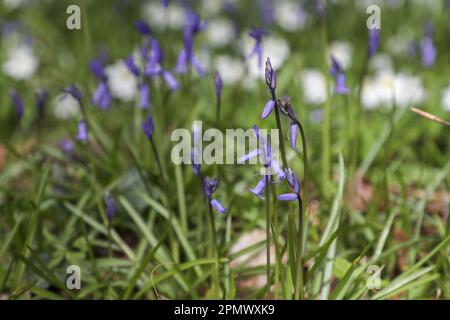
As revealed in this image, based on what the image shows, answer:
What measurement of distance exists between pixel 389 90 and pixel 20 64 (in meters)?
2.87

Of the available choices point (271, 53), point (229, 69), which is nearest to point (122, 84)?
point (229, 69)

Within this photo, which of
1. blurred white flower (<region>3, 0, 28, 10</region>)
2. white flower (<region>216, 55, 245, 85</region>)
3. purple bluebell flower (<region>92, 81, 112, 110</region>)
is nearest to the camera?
purple bluebell flower (<region>92, 81, 112, 110</region>)

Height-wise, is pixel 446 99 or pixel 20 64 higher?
pixel 20 64

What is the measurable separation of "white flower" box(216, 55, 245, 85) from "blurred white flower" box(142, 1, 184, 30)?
1088 mm

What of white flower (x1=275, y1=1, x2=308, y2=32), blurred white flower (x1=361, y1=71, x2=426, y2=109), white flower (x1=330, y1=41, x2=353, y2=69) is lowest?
blurred white flower (x1=361, y1=71, x2=426, y2=109)

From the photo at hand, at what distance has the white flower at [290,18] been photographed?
6020 millimetres

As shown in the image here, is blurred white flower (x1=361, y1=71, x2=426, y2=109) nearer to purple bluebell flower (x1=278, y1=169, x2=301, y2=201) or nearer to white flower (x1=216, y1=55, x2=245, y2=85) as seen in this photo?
white flower (x1=216, y1=55, x2=245, y2=85)

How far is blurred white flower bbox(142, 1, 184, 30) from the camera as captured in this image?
6465 millimetres

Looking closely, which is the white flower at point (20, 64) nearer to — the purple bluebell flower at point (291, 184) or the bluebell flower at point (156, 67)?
the bluebell flower at point (156, 67)

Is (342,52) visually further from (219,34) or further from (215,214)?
(215,214)

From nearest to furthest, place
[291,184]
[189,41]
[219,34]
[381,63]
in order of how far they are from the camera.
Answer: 1. [291,184]
2. [189,41]
3. [381,63]
4. [219,34]

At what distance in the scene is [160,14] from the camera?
21.7ft

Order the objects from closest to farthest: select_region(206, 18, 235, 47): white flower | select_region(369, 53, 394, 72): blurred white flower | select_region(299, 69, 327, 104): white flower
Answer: select_region(299, 69, 327, 104): white flower → select_region(369, 53, 394, 72): blurred white flower → select_region(206, 18, 235, 47): white flower

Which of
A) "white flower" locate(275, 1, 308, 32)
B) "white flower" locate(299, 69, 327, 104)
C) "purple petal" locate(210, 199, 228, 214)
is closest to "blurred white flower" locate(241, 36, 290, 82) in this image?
"white flower" locate(299, 69, 327, 104)
